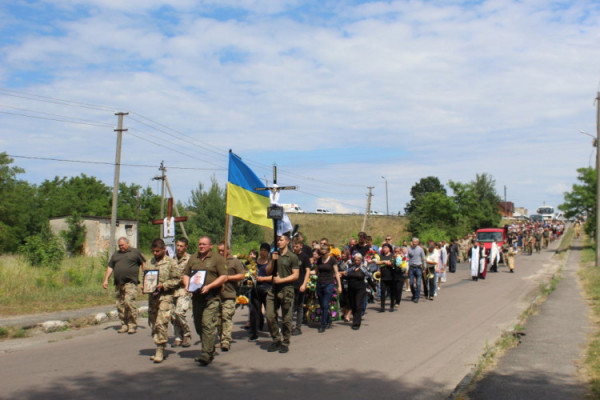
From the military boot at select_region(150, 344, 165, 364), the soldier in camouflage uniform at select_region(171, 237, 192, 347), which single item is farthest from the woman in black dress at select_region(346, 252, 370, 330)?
the military boot at select_region(150, 344, 165, 364)

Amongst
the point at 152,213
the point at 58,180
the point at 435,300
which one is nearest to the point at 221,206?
the point at 152,213

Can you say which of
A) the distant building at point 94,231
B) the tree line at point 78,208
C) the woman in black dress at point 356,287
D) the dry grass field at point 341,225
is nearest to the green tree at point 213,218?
the tree line at point 78,208

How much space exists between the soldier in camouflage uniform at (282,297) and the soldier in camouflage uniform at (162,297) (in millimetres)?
1528

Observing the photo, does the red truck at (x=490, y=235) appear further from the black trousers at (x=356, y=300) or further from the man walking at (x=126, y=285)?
the man walking at (x=126, y=285)

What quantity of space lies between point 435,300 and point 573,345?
8129 millimetres

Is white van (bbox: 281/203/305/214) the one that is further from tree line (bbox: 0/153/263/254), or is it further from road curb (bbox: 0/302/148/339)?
road curb (bbox: 0/302/148/339)

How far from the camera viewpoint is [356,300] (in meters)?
12.2

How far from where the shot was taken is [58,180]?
8531 centimetres

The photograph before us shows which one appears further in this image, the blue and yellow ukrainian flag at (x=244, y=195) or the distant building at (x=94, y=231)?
the distant building at (x=94, y=231)

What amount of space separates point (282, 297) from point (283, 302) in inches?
3.3

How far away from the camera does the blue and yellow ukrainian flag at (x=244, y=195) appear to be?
12.8 meters

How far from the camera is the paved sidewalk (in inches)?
270

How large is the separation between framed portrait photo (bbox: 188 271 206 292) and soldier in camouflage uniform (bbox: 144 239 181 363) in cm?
59

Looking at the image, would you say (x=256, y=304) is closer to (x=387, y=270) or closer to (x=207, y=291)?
(x=207, y=291)
